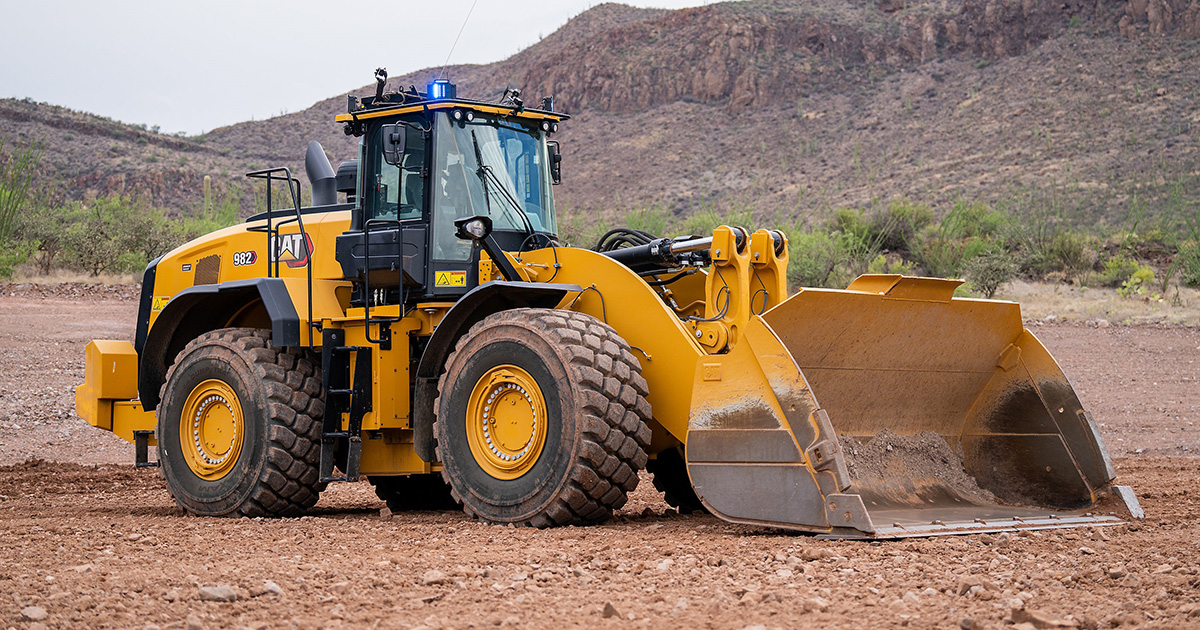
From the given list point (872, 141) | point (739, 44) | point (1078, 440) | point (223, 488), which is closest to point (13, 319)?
point (223, 488)

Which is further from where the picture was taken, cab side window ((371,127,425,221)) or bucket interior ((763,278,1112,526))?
cab side window ((371,127,425,221))

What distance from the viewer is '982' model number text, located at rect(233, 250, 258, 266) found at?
884 cm

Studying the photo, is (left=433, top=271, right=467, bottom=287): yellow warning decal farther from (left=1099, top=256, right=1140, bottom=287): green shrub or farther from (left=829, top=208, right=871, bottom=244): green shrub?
(left=1099, top=256, right=1140, bottom=287): green shrub

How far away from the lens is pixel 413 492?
Result: 30.0 ft

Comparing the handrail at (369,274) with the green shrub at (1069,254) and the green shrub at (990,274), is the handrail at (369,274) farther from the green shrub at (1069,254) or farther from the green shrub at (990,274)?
the green shrub at (1069,254)

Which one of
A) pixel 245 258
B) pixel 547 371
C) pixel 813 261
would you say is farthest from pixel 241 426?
pixel 813 261

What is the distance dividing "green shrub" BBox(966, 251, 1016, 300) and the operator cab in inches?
756

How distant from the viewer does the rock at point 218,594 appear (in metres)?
4.55

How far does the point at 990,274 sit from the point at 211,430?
67.3 ft

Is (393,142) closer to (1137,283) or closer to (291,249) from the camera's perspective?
(291,249)

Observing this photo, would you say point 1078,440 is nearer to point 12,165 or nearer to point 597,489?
point 597,489

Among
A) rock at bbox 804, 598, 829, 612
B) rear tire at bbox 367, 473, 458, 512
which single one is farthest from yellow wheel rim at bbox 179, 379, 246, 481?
rock at bbox 804, 598, 829, 612

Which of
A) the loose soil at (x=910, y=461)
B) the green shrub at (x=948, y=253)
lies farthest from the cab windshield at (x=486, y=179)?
the green shrub at (x=948, y=253)

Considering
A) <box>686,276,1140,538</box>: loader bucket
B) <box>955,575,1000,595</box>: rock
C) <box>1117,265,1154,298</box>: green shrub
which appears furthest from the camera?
<box>1117,265,1154,298</box>: green shrub
